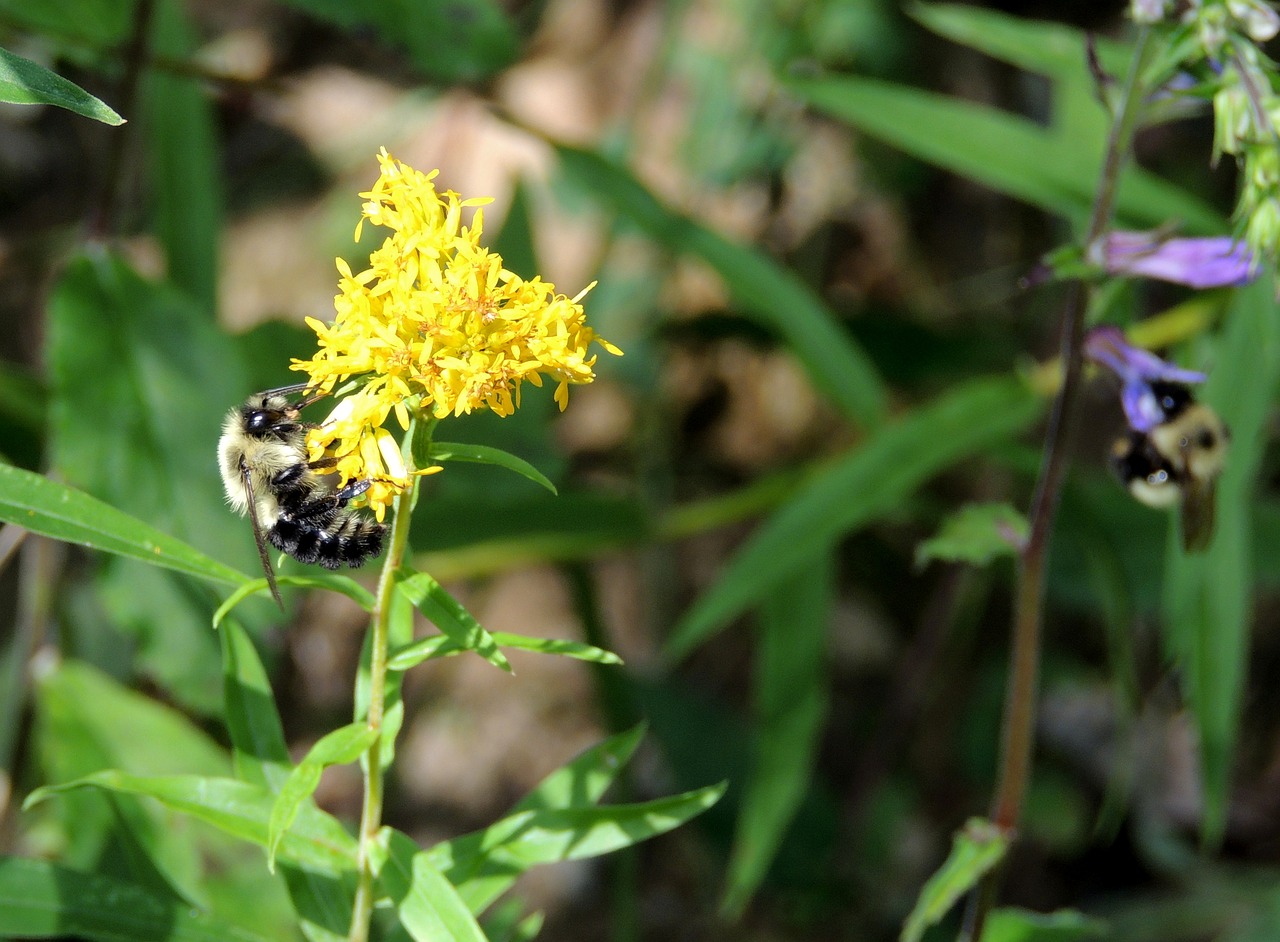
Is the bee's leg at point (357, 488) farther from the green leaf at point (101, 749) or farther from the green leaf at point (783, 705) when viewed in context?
the green leaf at point (783, 705)

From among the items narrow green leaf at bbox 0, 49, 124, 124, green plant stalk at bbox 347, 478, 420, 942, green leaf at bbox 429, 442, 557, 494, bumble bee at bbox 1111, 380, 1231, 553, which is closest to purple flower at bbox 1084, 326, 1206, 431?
bumble bee at bbox 1111, 380, 1231, 553

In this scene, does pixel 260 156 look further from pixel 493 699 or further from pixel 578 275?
pixel 493 699

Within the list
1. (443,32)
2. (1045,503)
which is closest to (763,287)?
(443,32)

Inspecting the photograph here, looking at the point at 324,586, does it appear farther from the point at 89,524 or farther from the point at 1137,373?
the point at 1137,373

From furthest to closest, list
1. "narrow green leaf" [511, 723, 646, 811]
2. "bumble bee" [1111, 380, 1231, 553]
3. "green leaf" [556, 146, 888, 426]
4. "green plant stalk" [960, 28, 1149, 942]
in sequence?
"green leaf" [556, 146, 888, 426], "bumble bee" [1111, 380, 1231, 553], "green plant stalk" [960, 28, 1149, 942], "narrow green leaf" [511, 723, 646, 811]

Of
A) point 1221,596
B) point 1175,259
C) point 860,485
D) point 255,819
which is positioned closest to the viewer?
point 255,819

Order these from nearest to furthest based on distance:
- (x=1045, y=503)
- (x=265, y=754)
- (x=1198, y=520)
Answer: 1. (x=265, y=754)
2. (x=1045, y=503)
3. (x=1198, y=520)

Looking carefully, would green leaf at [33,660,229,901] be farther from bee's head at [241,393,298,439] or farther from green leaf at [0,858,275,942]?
bee's head at [241,393,298,439]

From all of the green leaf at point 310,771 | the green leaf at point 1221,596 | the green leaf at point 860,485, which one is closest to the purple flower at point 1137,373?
the green leaf at point 1221,596
